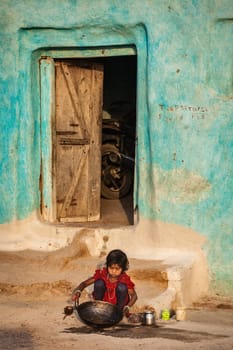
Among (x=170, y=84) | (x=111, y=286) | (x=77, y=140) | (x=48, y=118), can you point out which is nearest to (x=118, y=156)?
(x=77, y=140)

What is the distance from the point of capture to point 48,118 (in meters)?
11.5

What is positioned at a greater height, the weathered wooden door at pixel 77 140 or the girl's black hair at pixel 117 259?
the weathered wooden door at pixel 77 140

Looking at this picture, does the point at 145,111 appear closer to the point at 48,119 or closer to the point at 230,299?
the point at 48,119

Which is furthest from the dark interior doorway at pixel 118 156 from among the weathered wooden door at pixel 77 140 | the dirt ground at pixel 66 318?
the dirt ground at pixel 66 318

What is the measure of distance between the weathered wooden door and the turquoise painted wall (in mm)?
528

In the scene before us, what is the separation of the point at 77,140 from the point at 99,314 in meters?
3.68

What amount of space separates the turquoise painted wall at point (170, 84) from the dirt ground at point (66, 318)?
0.96 m

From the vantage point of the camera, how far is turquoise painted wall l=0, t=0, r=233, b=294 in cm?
1056

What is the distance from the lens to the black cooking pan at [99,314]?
8602mm

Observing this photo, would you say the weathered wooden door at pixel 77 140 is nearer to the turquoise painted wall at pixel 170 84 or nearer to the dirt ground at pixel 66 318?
the turquoise painted wall at pixel 170 84

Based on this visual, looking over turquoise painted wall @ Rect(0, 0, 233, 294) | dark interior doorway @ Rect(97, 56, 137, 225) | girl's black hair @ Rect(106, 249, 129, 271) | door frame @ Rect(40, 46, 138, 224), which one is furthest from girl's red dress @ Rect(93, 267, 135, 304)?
dark interior doorway @ Rect(97, 56, 137, 225)

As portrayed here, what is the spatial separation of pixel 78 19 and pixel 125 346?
14.1 feet

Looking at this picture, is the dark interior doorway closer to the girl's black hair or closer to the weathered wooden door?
the weathered wooden door

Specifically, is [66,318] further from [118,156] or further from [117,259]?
[118,156]
